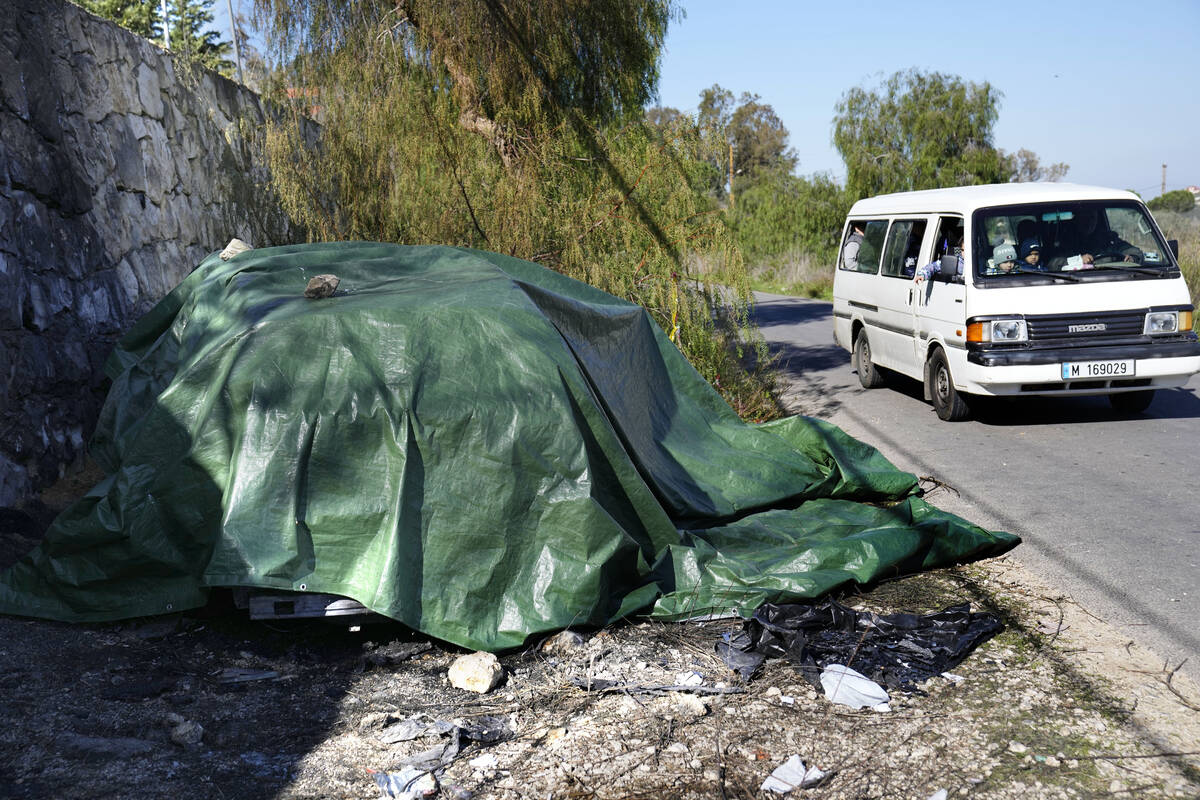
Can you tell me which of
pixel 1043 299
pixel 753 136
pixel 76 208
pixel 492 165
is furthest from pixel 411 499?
pixel 753 136

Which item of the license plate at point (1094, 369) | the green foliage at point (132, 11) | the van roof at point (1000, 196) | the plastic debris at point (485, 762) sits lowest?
the plastic debris at point (485, 762)

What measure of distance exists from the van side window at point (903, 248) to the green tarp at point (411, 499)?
575 centimetres

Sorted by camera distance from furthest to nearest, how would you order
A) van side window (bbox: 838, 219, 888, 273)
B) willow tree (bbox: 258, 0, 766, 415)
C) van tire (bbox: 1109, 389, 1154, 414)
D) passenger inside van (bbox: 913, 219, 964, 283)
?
van side window (bbox: 838, 219, 888, 273)
willow tree (bbox: 258, 0, 766, 415)
passenger inside van (bbox: 913, 219, 964, 283)
van tire (bbox: 1109, 389, 1154, 414)

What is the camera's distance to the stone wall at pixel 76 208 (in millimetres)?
5867

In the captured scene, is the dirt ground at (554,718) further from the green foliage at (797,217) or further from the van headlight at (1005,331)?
the green foliage at (797,217)

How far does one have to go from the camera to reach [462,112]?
401 inches

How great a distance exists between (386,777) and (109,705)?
1264 millimetres

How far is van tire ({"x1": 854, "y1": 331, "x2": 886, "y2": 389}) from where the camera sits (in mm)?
11828

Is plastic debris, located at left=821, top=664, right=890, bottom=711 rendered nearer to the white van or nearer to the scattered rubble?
the scattered rubble

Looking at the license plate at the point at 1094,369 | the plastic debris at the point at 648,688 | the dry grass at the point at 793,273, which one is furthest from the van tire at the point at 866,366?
the dry grass at the point at 793,273

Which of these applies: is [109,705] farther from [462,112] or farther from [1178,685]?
[462,112]

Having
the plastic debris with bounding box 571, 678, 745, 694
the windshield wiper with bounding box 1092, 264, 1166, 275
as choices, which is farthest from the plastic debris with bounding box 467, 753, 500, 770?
the windshield wiper with bounding box 1092, 264, 1166, 275

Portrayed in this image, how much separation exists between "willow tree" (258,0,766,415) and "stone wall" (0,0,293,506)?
165 cm

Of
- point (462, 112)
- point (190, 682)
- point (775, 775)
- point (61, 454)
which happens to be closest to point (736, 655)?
point (775, 775)
